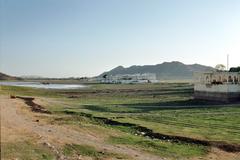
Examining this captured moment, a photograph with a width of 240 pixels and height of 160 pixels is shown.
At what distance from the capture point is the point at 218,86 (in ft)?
156

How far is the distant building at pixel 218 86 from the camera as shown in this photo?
4622 centimetres

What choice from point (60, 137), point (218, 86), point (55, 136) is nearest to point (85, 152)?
point (60, 137)

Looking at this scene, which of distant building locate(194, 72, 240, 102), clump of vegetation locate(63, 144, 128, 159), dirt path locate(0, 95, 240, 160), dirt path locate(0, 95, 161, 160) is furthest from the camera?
distant building locate(194, 72, 240, 102)

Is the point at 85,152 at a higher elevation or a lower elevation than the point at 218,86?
lower

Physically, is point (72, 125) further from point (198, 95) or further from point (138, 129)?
point (198, 95)

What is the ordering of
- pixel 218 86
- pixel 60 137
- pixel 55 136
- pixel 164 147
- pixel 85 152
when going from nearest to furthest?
pixel 85 152 < pixel 164 147 < pixel 60 137 < pixel 55 136 < pixel 218 86

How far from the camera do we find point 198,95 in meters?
51.9

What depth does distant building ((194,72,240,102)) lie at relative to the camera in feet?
152

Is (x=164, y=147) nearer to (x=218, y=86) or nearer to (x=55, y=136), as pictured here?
(x=55, y=136)

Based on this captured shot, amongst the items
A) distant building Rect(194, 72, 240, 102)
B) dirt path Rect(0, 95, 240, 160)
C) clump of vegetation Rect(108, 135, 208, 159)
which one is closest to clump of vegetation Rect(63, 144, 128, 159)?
dirt path Rect(0, 95, 240, 160)

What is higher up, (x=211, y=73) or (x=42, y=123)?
(x=211, y=73)

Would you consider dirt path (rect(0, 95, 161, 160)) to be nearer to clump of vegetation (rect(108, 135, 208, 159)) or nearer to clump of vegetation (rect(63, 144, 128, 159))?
clump of vegetation (rect(63, 144, 128, 159))

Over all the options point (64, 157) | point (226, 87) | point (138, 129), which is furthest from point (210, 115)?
point (64, 157)

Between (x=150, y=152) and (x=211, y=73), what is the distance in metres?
36.0
